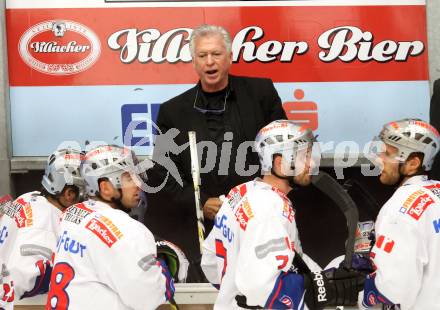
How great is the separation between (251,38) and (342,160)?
115 centimetres

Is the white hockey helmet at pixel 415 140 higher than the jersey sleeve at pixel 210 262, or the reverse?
the white hockey helmet at pixel 415 140

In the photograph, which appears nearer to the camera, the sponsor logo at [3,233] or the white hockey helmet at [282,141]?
the white hockey helmet at [282,141]

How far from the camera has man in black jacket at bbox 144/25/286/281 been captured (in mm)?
5871

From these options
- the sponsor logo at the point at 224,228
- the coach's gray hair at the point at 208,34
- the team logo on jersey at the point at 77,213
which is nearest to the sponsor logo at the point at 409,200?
the sponsor logo at the point at 224,228

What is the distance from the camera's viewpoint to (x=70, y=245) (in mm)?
4805

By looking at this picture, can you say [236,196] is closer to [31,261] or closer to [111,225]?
[111,225]

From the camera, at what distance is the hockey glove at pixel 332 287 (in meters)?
4.63

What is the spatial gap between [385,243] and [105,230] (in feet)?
4.67

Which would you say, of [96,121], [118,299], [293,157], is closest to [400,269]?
[293,157]

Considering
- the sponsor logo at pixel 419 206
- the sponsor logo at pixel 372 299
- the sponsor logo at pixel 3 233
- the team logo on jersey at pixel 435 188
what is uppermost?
the team logo on jersey at pixel 435 188

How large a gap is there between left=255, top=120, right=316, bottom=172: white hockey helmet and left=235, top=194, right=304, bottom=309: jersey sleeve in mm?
373

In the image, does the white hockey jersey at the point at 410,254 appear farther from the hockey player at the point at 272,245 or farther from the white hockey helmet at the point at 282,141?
the white hockey helmet at the point at 282,141

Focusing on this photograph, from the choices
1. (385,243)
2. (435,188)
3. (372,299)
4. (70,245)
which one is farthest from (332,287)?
(70,245)

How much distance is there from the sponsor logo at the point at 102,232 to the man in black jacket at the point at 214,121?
1.10m
